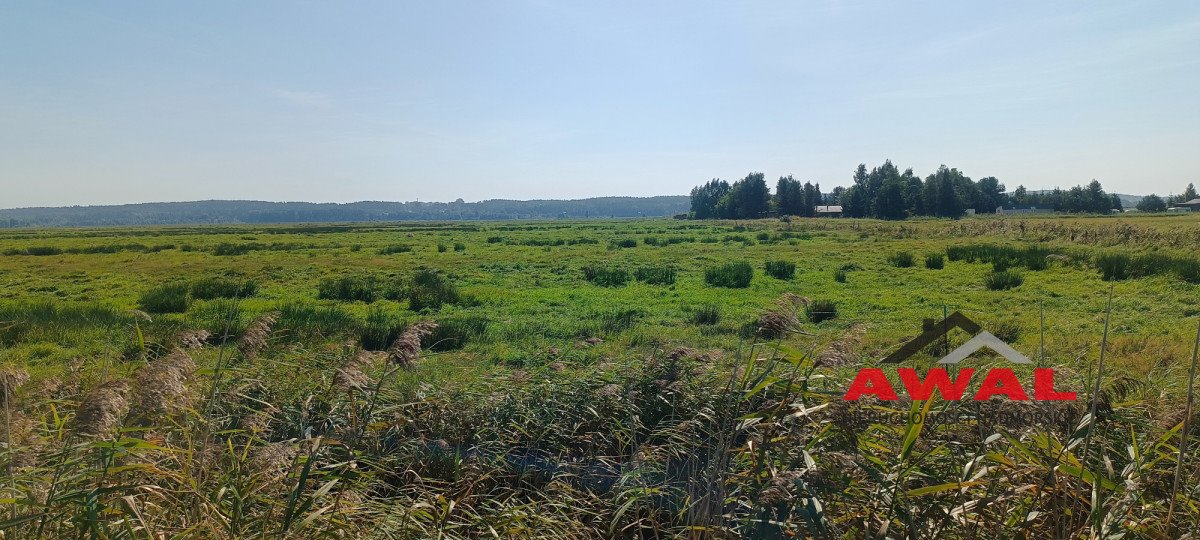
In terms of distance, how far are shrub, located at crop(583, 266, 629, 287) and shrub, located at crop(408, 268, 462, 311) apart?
441cm

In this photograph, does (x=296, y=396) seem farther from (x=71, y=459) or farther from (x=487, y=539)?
(x=487, y=539)

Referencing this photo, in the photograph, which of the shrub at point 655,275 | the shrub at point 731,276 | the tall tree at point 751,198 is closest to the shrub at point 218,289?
the shrub at point 655,275

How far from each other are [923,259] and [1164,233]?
12367 millimetres

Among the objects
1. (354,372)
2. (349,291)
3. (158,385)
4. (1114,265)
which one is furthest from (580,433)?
(1114,265)

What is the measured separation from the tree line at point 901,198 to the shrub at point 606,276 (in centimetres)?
7682

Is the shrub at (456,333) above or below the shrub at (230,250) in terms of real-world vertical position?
above

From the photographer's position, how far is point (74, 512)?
2.77 meters

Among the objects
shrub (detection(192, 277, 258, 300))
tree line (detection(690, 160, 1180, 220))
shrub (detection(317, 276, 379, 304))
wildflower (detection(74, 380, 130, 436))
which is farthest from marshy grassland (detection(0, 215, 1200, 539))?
tree line (detection(690, 160, 1180, 220))

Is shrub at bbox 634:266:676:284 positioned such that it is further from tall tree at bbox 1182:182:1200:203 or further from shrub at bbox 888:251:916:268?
tall tree at bbox 1182:182:1200:203

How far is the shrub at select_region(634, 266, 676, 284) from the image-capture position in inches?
742

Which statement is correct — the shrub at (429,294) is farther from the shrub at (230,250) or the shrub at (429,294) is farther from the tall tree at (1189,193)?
the tall tree at (1189,193)

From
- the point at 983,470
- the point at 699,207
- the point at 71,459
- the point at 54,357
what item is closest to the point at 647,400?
the point at 983,470

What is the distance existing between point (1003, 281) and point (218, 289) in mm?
20541

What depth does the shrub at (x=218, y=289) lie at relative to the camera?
16.6 metres
